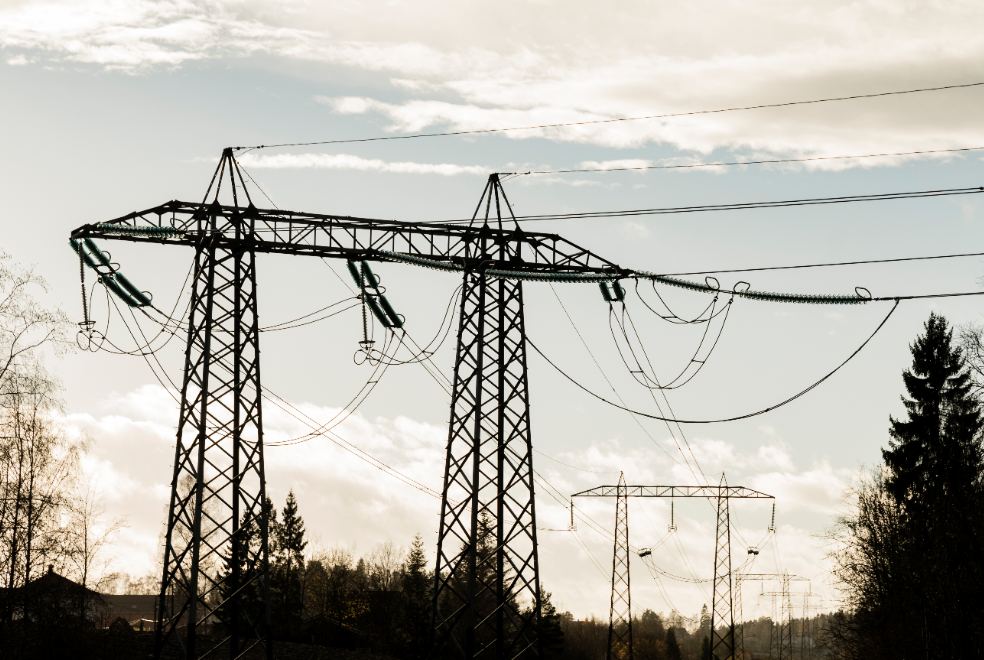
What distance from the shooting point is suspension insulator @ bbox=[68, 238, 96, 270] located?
26.4 m

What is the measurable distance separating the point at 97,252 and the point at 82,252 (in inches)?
15.3

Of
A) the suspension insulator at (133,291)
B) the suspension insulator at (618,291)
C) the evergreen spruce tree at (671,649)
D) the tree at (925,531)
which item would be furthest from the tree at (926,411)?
the evergreen spruce tree at (671,649)

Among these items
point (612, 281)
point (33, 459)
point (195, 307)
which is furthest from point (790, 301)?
point (33, 459)

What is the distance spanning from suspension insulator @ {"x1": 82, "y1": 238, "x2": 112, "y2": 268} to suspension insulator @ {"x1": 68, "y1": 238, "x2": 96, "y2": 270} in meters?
0.15

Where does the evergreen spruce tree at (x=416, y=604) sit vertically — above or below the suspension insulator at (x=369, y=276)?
below

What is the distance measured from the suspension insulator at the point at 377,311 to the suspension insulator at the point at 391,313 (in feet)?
0.62

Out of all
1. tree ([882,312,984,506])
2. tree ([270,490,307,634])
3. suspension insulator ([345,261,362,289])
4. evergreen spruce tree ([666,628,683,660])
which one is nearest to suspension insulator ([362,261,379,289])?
suspension insulator ([345,261,362,289])

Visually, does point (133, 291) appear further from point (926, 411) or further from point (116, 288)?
point (926, 411)

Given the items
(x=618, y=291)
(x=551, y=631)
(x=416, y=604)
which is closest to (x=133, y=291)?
(x=618, y=291)

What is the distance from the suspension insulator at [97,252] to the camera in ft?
87.4

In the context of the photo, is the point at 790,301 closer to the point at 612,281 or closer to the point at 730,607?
the point at 612,281

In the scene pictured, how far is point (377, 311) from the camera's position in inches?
1166

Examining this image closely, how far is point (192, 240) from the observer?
25.1m

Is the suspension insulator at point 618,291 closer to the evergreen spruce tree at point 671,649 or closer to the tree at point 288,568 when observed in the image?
the tree at point 288,568
